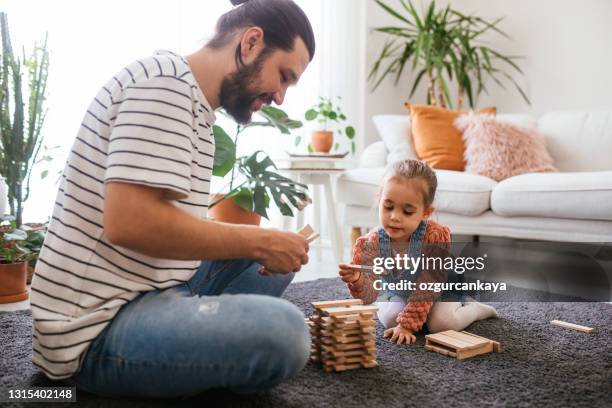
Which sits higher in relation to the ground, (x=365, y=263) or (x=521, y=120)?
(x=521, y=120)

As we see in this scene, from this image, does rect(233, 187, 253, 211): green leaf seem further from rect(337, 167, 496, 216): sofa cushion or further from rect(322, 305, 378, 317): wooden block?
rect(322, 305, 378, 317): wooden block

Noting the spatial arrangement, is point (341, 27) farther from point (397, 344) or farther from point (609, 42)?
point (397, 344)

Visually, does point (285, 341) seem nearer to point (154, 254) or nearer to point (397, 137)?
point (154, 254)

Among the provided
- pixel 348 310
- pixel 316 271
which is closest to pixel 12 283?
pixel 316 271

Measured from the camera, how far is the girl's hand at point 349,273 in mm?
1489

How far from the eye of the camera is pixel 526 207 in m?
2.54

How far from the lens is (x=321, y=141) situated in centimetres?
317

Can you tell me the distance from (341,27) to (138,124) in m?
3.04

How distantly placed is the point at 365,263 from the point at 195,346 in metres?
0.79

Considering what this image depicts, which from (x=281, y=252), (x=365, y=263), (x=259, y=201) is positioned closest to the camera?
(x=281, y=252)

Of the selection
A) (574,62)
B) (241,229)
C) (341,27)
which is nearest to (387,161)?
(341,27)

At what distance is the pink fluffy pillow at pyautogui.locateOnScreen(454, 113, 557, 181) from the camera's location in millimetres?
2875

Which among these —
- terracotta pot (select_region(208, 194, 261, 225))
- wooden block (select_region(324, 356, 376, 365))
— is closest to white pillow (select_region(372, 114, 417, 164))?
terracotta pot (select_region(208, 194, 261, 225))

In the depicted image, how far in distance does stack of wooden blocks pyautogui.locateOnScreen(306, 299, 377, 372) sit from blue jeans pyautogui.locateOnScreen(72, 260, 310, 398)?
0.86 ft
